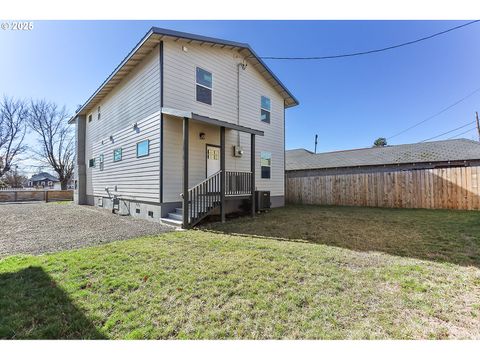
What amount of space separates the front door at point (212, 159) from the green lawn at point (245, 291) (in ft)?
14.6

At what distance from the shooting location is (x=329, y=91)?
15547 millimetres

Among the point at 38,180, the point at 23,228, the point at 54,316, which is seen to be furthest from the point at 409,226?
the point at 38,180

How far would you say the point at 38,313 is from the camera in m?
2.20

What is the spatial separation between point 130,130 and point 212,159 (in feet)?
12.0

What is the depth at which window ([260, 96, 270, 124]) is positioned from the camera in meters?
11.2

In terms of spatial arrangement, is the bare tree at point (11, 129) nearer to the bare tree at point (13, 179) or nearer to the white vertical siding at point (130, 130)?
the bare tree at point (13, 179)

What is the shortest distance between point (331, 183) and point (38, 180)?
61826 mm

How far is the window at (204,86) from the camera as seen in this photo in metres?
8.40

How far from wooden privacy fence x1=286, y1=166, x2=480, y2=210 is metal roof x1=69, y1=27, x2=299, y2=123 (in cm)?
530

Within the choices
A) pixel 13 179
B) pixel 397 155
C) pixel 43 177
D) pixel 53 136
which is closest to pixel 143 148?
pixel 397 155

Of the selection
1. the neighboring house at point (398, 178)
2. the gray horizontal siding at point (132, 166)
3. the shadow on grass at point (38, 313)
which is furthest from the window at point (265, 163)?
the shadow on grass at point (38, 313)

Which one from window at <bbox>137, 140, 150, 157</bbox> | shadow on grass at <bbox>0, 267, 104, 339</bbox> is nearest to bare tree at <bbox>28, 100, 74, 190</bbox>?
window at <bbox>137, 140, 150, 157</bbox>
